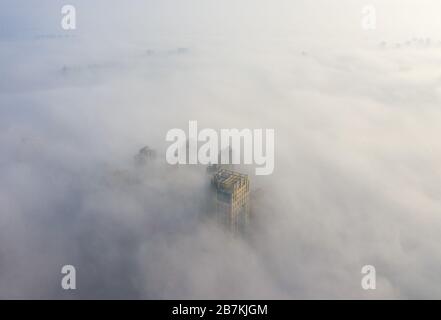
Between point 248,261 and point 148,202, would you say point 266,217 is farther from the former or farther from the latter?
point 148,202

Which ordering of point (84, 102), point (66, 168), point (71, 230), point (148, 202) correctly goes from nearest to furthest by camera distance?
point (71, 230)
point (148, 202)
point (66, 168)
point (84, 102)

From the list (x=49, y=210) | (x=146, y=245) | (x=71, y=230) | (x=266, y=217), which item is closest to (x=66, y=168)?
(x=49, y=210)

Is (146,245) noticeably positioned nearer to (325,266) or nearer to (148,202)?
(148,202)

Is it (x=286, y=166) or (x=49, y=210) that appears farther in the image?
(x=286, y=166)

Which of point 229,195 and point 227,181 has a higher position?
point 227,181

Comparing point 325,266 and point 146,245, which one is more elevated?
point 146,245

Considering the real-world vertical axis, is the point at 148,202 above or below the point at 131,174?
below
